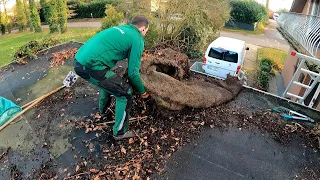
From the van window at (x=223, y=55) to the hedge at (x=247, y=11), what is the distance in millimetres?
18112

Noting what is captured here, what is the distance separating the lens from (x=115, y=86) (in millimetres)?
3377

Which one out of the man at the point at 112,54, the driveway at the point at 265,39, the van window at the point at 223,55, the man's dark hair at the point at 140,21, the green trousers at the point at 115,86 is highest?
the man's dark hair at the point at 140,21

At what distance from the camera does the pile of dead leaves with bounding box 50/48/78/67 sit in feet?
24.5

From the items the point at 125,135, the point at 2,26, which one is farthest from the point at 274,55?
the point at 2,26

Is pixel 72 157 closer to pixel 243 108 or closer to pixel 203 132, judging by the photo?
pixel 203 132

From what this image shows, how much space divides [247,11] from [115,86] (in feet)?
83.4

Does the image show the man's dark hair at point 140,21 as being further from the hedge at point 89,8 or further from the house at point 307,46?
the hedge at point 89,8

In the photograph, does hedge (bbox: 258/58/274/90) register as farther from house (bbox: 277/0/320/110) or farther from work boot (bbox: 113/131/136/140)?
work boot (bbox: 113/131/136/140)

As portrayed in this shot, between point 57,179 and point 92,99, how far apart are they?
2.24 meters

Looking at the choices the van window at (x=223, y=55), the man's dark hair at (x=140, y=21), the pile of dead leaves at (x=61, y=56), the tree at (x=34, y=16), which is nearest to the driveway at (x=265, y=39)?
the van window at (x=223, y=55)

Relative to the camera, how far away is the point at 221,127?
13.8 ft

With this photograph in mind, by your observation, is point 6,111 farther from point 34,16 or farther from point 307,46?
point 34,16

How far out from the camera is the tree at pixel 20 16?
2212 cm

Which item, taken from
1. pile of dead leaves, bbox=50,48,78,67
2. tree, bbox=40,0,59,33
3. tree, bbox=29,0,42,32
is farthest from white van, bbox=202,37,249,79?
tree, bbox=29,0,42,32
